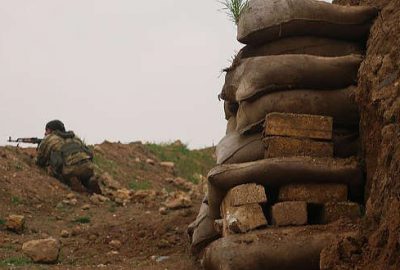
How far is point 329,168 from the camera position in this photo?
4836 mm

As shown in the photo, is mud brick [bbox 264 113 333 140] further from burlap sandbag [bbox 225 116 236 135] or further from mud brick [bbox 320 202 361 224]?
burlap sandbag [bbox 225 116 236 135]

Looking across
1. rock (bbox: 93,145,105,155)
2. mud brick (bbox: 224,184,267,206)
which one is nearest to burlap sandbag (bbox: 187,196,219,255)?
mud brick (bbox: 224,184,267,206)

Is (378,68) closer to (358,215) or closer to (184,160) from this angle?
(358,215)

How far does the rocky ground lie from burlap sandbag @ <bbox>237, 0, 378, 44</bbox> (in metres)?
1.97

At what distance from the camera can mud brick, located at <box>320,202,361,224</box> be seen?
15.8 ft

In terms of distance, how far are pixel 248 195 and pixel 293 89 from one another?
91 centimetres

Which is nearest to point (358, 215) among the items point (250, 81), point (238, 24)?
point (250, 81)

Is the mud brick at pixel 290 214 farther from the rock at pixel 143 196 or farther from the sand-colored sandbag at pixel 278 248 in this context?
the rock at pixel 143 196

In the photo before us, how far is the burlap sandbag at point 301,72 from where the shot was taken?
5.22m

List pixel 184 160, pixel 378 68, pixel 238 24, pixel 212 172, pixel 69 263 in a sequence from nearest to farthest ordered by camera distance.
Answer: pixel 378 68, pixel 212 172, pixel 238 24, pixel 69 263, pixel 184 160

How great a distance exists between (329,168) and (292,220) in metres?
0.44

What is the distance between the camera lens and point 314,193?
488cm

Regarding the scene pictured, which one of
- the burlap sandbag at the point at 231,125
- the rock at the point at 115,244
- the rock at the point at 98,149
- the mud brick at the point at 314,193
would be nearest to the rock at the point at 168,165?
the rock at the point at 98,149

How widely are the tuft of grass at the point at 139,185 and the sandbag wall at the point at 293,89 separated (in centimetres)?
709
